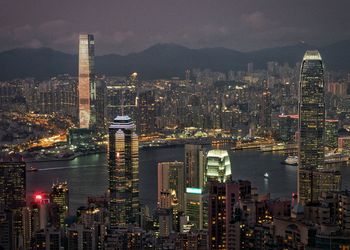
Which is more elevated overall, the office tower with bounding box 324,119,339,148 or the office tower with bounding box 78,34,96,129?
the office tower with bounding box 78,34,96,129

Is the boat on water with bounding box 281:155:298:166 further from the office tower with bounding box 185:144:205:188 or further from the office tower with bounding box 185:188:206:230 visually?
the office tower with bounding box 185:188:206:230

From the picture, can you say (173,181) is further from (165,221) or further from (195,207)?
(165,221)

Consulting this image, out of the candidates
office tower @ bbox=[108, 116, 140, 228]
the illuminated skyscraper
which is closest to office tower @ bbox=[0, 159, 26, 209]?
office tower @ bbox=[108, 116, 140, 228]

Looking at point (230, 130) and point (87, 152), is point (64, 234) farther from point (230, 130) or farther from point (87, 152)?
point (230, 130)

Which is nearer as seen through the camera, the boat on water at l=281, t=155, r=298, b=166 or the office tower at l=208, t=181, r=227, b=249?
the office tower at l=208, t=181, r=227, b=249

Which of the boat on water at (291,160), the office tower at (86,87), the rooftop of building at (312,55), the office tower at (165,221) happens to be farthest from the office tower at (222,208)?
the office tower at (86,87)

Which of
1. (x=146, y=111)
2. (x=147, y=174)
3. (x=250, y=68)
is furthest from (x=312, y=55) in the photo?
(x=146, y=111)

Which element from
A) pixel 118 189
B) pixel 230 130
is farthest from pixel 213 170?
pixel 230 130
